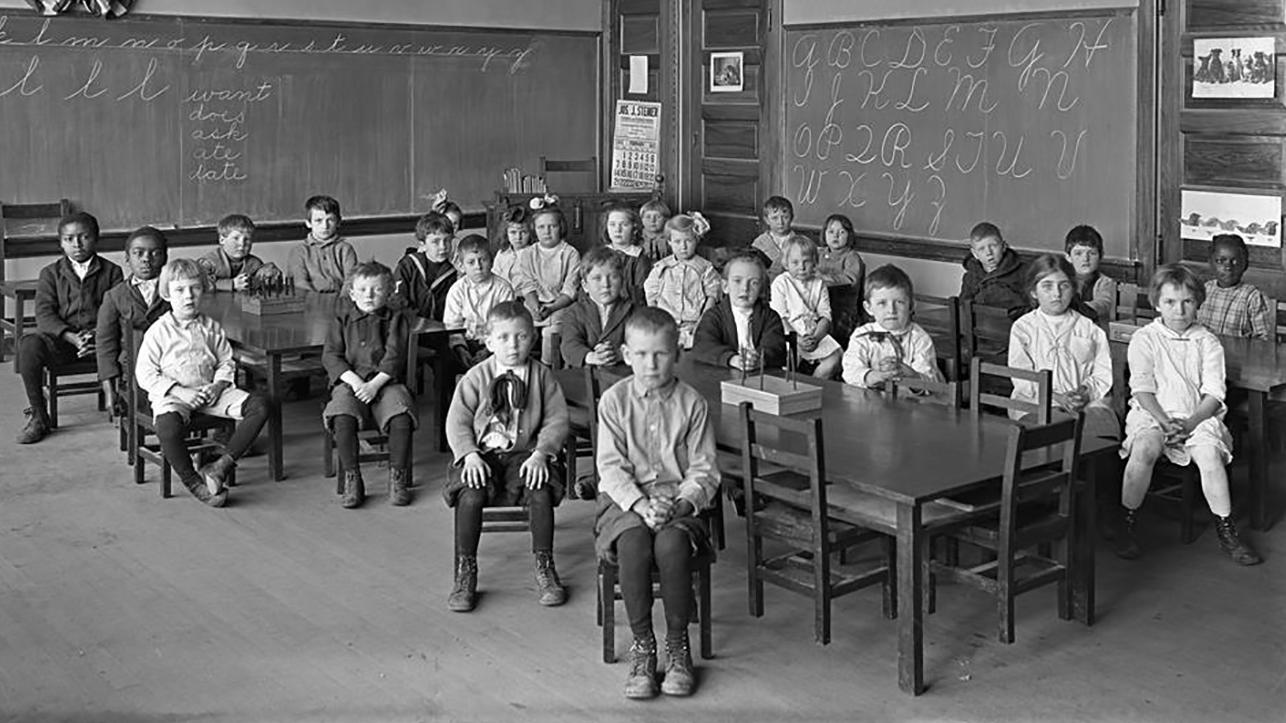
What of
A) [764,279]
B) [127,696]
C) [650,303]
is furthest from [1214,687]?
[650,303]

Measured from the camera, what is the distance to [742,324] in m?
5.84

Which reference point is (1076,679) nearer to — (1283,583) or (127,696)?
(1283,583)

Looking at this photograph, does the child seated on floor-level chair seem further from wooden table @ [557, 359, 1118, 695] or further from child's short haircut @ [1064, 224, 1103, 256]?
child's short haircut @ [1064, 224, 1103, 256]

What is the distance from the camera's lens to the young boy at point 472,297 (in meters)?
6.91

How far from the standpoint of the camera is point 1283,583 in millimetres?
5035

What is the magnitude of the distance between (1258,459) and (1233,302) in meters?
0.92

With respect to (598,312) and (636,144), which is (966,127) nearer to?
(636,144)

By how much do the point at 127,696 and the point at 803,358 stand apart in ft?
10.9

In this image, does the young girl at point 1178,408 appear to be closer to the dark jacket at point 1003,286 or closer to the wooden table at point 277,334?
the dark jacket at point 1003,286

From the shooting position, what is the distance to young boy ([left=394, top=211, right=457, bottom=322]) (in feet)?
24.5

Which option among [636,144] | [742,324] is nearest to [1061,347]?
[742,324]

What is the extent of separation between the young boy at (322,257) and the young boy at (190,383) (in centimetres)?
144

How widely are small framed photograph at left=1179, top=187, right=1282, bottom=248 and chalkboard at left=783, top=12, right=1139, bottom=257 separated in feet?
1.16

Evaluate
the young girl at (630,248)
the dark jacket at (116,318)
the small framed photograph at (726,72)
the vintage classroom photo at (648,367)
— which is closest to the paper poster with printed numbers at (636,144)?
the vintage classroom photo at (648,367)
